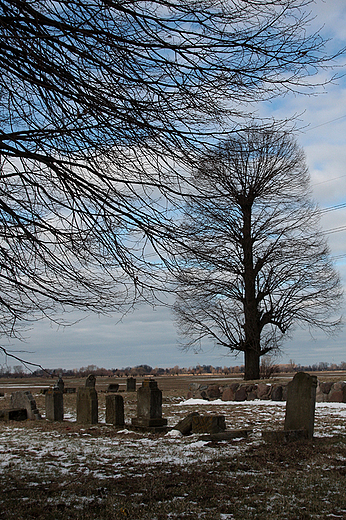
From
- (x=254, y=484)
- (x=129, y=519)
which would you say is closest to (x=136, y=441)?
(x=254, y=484)

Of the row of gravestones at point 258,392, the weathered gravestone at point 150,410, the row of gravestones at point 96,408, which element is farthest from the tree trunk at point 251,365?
the weathered gravestone at point 150,410

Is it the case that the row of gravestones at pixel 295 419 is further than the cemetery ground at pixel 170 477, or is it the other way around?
the row of gravestones at pixel 295 419

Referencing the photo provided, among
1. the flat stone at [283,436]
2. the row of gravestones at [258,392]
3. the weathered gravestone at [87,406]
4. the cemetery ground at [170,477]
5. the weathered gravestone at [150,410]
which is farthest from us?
the row of gravestones at [258,392]

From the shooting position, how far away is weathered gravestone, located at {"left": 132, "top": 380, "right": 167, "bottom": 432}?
406 inches

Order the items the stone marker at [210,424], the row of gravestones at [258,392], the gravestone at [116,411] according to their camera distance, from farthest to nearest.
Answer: the row of gravestones at [258,392] → the gravestone at [116,411] → the stone marker at [210,424]

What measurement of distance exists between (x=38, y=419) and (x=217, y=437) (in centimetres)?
728

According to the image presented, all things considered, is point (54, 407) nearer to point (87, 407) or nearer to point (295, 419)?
point (87, 407)

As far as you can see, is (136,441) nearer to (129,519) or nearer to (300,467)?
(300,467)

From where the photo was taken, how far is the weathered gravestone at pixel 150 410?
33.8 ft

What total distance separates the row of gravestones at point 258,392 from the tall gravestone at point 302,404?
811 centimetres

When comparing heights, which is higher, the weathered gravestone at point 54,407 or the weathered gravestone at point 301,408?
the weathered gravestone at point 301,408

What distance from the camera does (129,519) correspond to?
3.96 metres

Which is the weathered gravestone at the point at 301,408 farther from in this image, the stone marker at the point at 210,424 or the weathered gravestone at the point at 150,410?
the weathered gravestone at the point at 150,410

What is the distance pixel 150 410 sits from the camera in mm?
10406
